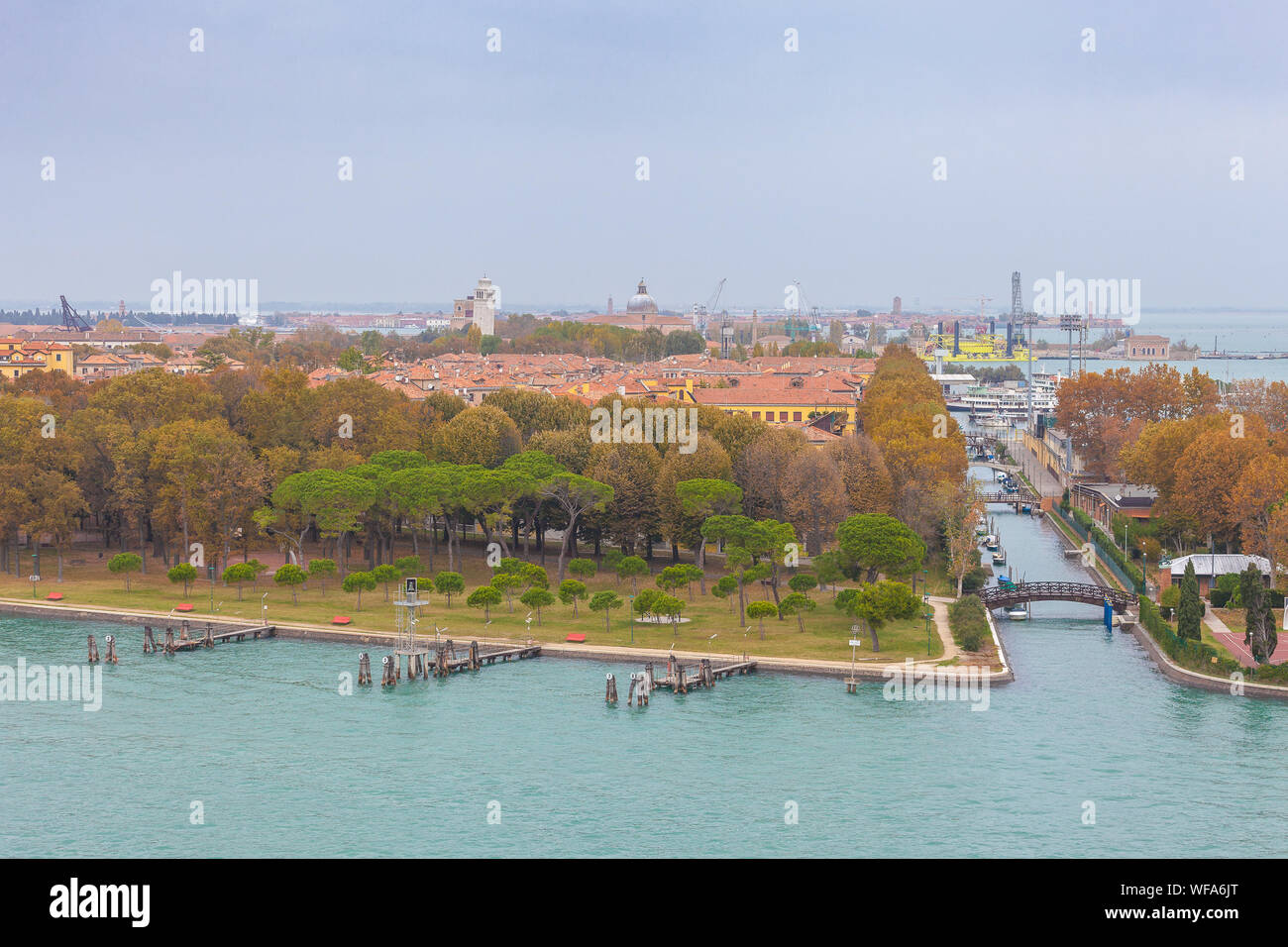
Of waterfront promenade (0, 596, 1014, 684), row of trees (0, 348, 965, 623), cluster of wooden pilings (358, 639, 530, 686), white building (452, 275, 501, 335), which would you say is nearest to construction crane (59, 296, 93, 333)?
white building (452, 275, 501, 335)

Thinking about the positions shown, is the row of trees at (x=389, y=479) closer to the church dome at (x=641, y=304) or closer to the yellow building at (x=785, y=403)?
the yellow building at (x=785, y=403)

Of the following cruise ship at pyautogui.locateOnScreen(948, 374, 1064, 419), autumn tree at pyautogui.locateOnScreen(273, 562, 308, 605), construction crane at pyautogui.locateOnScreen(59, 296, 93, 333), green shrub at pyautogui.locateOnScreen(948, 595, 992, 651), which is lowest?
green shrub at pyautogui.locateOnScreen(948, 595, 992, 651)

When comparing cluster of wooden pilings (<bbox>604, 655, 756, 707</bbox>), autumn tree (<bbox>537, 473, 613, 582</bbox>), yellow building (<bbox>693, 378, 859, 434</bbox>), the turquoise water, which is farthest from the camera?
yellow building (<bbox>693, 378, 859, 434</bbox>)

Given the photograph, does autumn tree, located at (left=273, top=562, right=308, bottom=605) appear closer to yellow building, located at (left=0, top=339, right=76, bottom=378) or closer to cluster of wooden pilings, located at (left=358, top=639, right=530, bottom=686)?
cluster of wooden pilings, located at (left=358, top=639, right=530, bottom=686)

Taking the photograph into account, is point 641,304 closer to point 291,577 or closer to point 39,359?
point 39,359

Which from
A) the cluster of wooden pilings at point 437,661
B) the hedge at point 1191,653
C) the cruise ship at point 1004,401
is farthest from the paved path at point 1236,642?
the cruise ship at point 1004,401

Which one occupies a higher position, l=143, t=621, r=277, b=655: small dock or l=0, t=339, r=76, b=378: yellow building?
l=0, t=339, r=76, b=378: yellow building
